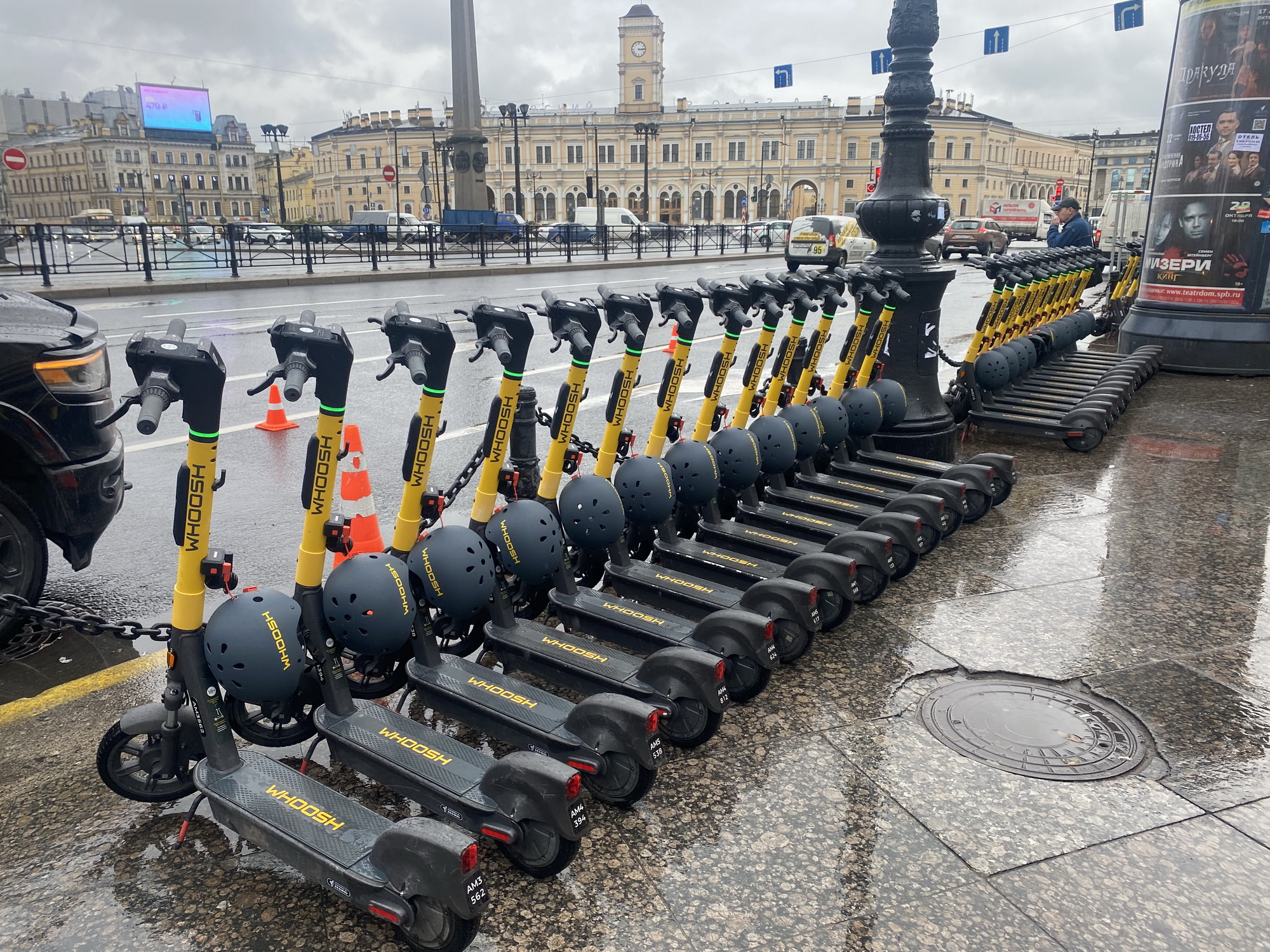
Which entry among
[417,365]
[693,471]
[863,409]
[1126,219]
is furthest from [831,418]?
[1126,219]

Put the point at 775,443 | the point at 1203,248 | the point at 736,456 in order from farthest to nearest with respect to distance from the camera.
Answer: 1. the point at 1203,248
2. the point at 775,443
3. the point at 736,456

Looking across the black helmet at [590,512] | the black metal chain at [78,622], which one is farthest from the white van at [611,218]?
the black metal chain at [78,622]

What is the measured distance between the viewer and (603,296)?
13.1ft

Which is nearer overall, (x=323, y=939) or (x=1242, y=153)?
(x=323, y=939)

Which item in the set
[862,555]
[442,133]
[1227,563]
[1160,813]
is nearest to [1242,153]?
[1227,563]

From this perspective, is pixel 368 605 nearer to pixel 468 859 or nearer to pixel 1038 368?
pixel 468 859

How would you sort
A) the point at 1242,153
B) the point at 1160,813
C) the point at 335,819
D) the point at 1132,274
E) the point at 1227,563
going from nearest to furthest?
the point at 335,819, the point at 1160,813, the point at 1227,563, the point at 1242,153, the point at 1132,274

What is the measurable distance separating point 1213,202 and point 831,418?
7133mm

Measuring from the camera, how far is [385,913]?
2.29 metres

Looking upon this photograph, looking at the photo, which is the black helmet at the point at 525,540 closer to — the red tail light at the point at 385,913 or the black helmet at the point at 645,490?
the black helmet at the point at 645,490

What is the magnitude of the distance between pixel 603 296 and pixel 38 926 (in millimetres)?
2917

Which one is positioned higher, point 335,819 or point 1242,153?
point 1242,153

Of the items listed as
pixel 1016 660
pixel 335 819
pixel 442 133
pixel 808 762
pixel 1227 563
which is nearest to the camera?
pixel 335 819

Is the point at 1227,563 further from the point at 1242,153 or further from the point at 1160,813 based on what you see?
the point at 1242,153
